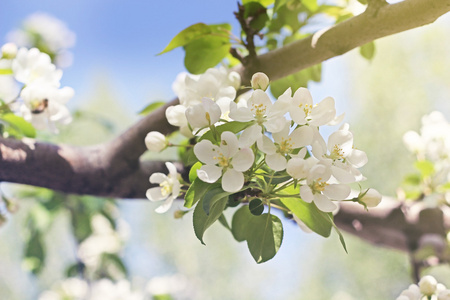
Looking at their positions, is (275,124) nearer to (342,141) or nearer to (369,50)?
(342,141)

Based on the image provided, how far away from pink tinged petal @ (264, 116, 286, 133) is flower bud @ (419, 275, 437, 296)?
38cm

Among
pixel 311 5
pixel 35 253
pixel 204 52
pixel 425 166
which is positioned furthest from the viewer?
pixel 35 253

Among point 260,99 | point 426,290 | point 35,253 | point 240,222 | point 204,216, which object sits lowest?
point 35,253

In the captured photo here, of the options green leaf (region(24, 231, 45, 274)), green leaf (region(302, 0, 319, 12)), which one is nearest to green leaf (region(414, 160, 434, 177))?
green leaf (region(302, 0, 319, 12))

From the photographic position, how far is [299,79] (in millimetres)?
971

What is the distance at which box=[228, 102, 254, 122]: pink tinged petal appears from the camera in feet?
1.61

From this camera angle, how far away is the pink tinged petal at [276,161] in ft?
1.58

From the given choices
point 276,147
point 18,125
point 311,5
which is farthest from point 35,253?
point 276,147

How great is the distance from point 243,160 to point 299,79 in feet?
1.74

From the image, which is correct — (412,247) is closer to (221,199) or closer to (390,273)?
(221,199)

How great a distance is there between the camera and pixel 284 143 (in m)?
0.49

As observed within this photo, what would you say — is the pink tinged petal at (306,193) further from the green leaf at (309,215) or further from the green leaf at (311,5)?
the green leaf at (311,5)

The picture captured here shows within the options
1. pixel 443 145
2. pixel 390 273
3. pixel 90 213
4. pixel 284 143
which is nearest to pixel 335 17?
pixel 443 145

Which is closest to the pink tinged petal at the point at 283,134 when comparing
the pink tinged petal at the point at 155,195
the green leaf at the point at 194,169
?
the green leaf at the point at 194,169
